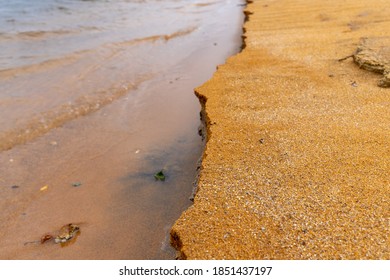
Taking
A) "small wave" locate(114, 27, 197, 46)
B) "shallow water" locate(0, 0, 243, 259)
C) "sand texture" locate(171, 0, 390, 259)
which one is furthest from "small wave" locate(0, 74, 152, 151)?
"small wave" locate(114, 27, 197, 46)

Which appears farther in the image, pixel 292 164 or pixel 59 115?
pixel 59 115

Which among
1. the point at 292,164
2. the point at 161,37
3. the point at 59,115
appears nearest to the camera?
the point at 292,164

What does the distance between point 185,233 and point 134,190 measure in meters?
0.87

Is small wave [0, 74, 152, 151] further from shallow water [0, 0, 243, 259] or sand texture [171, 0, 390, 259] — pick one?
sand texture [171, 0, 390, 259]

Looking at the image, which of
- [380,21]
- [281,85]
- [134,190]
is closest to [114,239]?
[134,190]

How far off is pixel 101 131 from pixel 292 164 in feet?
5.80

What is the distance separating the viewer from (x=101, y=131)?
10.2 feet

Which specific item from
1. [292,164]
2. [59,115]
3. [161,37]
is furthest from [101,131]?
[161,37]

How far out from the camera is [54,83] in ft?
13.4

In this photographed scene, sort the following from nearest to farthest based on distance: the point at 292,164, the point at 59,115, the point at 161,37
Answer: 1. the point at 292,164
2. the point at 59,115
3. the point at 161,37

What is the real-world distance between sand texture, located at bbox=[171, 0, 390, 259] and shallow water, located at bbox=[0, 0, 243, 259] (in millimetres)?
419

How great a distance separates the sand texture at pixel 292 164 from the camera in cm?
153

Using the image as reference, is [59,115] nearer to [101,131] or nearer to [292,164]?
[101,131]
